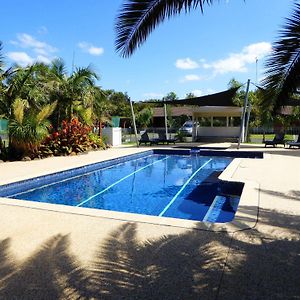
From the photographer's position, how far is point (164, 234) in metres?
4.41

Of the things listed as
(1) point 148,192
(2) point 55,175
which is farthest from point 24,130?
(1) point 148,192

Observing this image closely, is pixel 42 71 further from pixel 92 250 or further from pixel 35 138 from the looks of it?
pixel 92 250

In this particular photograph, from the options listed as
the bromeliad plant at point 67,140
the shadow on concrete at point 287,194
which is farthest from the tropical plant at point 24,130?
the shadow on concrete at point 287,194

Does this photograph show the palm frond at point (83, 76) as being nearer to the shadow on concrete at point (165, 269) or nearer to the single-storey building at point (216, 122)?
the single-storey building at point (216, 122)

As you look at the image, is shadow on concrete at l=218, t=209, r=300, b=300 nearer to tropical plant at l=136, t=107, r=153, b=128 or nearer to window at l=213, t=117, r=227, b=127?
window at l=213, t=117, r=227, b=127

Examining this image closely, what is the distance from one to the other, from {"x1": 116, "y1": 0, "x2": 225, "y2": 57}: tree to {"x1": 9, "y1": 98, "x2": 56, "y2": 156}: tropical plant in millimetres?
9566

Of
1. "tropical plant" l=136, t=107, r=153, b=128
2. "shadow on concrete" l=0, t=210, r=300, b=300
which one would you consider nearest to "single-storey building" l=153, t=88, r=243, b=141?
"tropical plant" l=136, t=107, r=153, b=128

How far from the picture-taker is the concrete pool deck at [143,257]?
9.60ft

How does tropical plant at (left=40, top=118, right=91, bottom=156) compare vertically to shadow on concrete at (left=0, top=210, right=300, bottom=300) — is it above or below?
above

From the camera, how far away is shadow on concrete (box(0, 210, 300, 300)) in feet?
9.46

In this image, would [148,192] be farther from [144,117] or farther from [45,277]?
[144,117]

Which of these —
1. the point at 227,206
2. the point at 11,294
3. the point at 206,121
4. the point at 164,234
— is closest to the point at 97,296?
the point at 11,294

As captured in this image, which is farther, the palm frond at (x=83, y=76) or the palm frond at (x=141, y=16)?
the palm frond at (x=83, y=76)

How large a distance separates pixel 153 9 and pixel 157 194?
6.16 meters
